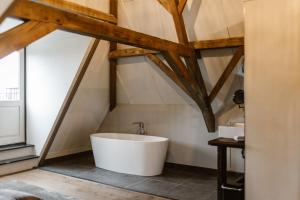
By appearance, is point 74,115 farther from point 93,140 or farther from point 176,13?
point 176,13

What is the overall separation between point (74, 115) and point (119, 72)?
122 cm

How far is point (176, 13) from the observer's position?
4133 mm

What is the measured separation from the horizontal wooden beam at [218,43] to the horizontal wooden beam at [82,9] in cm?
154

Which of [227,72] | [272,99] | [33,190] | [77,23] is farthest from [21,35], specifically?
[227,72]

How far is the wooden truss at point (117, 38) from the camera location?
240 cm

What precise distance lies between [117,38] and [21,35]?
992 millimetres

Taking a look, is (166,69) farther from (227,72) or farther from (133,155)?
(133,155)

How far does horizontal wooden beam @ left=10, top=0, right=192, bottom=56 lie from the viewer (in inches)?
90.7

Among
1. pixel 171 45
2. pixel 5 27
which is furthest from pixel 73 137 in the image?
pixel 171 45

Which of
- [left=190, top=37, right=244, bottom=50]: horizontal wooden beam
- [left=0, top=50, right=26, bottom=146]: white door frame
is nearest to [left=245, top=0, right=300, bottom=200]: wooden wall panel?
[left=190, top=37, right=244, bottom=50]: horizontal wooden beam

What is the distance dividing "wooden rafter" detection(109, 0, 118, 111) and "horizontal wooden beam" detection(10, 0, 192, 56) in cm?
196

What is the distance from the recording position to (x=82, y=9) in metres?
4.42

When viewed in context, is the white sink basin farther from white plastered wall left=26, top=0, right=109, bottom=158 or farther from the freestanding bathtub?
white plastered wall left=26, top=0, right=109, bottom=158

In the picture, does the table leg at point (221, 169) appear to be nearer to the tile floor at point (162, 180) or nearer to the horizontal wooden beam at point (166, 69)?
the tile floor at point (162, 180)
